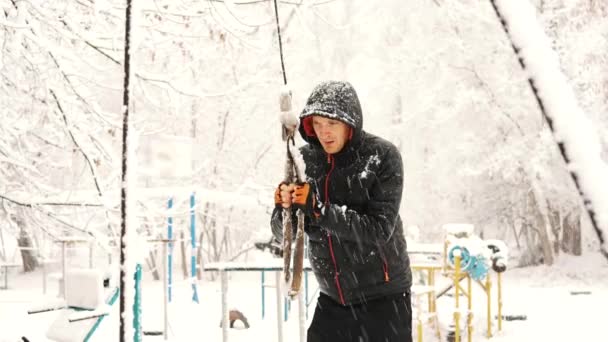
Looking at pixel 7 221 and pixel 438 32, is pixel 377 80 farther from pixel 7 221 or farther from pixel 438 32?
pixel 7 221

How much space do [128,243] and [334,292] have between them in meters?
1.02

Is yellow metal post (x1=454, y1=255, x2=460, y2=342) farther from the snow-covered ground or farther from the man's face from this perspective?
the man's face

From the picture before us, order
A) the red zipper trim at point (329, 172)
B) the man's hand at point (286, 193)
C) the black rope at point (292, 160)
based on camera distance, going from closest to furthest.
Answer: the black rope at point (292, 160) < the man's hand at point (286, 193) < the red zipper trim at point (329, 172)

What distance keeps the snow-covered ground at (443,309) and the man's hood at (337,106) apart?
340 centimetres

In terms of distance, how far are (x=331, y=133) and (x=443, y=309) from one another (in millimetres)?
7202

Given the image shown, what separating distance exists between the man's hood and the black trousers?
61cm

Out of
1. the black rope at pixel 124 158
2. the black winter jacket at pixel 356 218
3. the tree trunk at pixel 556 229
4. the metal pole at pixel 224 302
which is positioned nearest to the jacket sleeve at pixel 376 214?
the black winter jacket at pixel 356 218

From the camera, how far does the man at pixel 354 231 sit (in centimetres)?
243

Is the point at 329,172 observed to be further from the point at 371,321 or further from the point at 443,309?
the point at 443,309

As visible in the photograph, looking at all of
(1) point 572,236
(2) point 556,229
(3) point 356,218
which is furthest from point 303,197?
(1) point 572,236

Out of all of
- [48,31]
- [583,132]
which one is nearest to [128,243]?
[583,132]

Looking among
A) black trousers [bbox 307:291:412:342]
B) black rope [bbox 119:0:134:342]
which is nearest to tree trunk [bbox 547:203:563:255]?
black trousers [bbox 307:291:412:342]

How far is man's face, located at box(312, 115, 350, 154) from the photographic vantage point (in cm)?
255

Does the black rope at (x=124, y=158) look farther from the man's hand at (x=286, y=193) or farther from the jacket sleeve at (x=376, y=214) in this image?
the jacket sleeve at (x=376, y=214)
